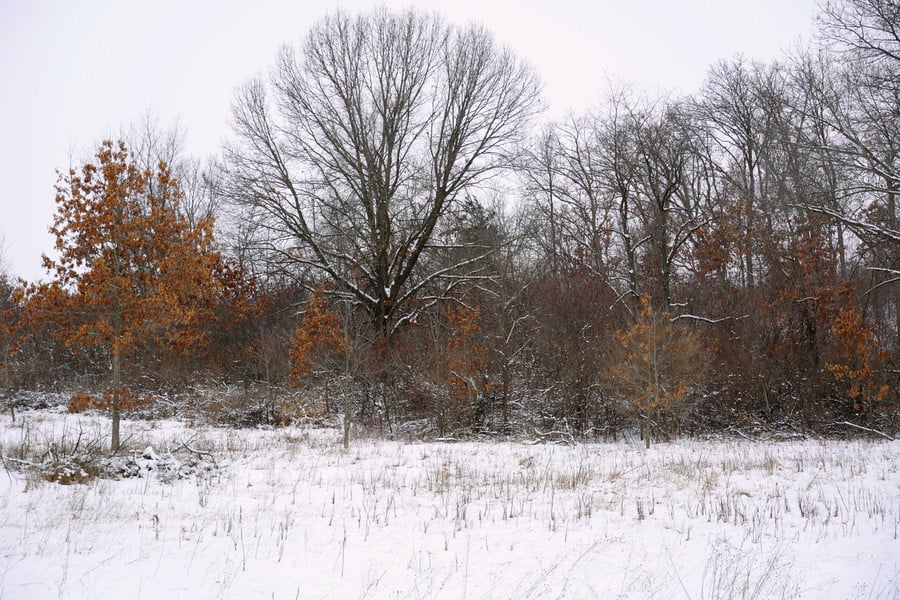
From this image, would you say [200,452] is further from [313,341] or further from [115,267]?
[313,341]

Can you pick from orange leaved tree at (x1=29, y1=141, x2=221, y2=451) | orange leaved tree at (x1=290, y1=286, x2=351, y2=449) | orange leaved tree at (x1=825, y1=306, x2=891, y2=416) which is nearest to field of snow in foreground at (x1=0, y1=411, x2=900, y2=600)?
orange leaved tree at (x1=29, y1=141, x2=221, y2=451)

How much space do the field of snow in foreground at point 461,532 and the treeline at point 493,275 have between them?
4528mm

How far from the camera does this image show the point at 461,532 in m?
6.45

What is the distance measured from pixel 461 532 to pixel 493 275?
A: 15291 millimetres

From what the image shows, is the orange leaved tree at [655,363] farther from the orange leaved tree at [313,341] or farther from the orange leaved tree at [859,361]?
the orange leaved tree at [313,341]

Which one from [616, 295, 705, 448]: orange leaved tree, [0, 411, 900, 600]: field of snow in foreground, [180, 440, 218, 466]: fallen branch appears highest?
[616, 295, 705, 448]: orange leaved tree

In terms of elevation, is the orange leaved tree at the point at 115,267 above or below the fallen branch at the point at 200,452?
above

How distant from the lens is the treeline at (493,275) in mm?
12125

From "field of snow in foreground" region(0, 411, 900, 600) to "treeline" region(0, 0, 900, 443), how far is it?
453 centimetres

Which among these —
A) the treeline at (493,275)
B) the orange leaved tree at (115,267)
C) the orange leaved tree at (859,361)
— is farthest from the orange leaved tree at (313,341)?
the orange leaved tree at (859,361)

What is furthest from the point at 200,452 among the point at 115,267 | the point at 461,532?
the point at 461,532

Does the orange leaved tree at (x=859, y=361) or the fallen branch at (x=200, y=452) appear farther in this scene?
the orange leaved tree at (x=859, y=361)

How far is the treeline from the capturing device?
39.8 ft

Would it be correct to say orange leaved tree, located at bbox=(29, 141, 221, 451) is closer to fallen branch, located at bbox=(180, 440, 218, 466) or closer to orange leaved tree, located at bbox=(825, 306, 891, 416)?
fallen branch, located at bbox=(180, 440, 218, 466)
